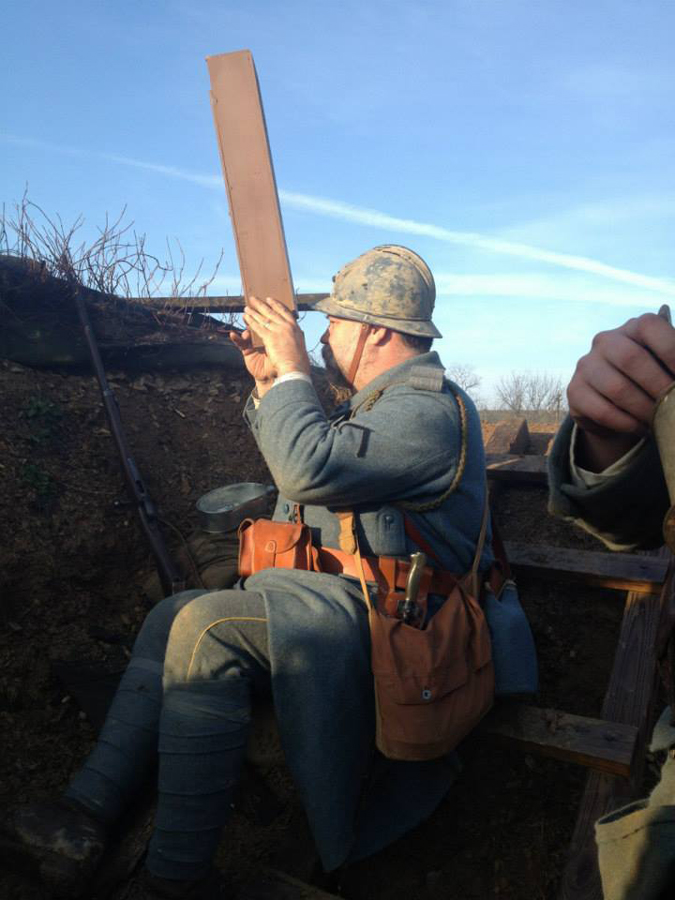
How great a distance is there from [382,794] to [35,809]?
3.81ft

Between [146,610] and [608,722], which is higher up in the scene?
[608,722]

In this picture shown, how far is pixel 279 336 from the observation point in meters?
2.47

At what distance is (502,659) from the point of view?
235 centimetres

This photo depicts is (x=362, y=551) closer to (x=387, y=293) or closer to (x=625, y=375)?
(x=387, y=293)

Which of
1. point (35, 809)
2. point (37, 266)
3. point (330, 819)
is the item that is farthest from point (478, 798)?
point (37, 266)

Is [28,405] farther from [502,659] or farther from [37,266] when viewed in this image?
[502,659]

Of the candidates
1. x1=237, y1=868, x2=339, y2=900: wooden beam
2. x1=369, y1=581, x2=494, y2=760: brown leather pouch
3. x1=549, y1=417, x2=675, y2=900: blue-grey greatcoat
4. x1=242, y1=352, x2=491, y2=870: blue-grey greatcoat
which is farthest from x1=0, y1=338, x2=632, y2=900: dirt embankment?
x1=549, y1=417, x2=675, y2=900: blue-grey greatcoat

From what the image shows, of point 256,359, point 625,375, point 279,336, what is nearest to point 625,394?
point 625,375

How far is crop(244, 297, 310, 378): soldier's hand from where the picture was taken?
242 centimetres

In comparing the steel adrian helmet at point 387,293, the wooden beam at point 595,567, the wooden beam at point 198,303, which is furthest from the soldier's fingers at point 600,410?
the wooden beam at point 198,303

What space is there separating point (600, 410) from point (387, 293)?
71.8 inches

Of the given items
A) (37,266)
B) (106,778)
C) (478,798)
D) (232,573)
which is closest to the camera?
(106,778)

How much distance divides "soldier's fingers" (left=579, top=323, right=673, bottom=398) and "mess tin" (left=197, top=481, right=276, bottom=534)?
3.11 m

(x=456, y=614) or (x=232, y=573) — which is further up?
(x=456, y=614)
